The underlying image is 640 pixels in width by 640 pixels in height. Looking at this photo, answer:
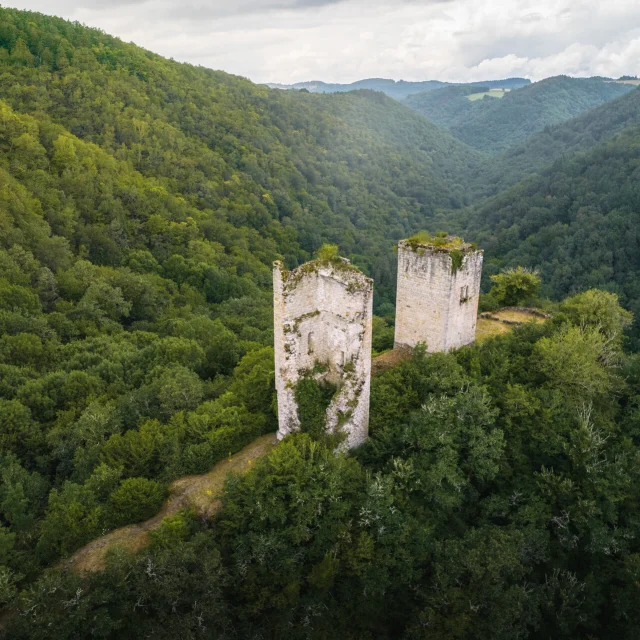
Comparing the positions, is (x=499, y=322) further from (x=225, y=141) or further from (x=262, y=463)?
(x=225, y=141)

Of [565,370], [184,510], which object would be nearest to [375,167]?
[565,370]

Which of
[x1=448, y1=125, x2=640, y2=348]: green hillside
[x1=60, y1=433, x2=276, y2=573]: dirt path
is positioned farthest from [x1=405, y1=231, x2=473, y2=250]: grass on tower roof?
[x1=448, y1=125, x2=640, y2=348]: green hillside

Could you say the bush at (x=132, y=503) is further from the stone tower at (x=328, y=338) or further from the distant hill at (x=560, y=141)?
the distant hill at (x=560, y=141)

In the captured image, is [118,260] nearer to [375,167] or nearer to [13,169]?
[13,169]

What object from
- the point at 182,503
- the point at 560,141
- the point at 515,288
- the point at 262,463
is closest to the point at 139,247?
the point at 515,288

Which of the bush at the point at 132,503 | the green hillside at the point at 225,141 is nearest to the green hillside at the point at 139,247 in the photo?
the bush at the point at 132,503

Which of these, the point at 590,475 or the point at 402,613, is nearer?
the point at 402,613

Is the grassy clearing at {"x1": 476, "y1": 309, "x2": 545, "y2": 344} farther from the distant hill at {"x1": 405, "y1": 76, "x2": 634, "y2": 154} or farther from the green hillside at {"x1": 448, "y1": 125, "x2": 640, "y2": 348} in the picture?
the distant hill at {"x1": 405, "y1": 76, "x2": 634, "y2": 154}
